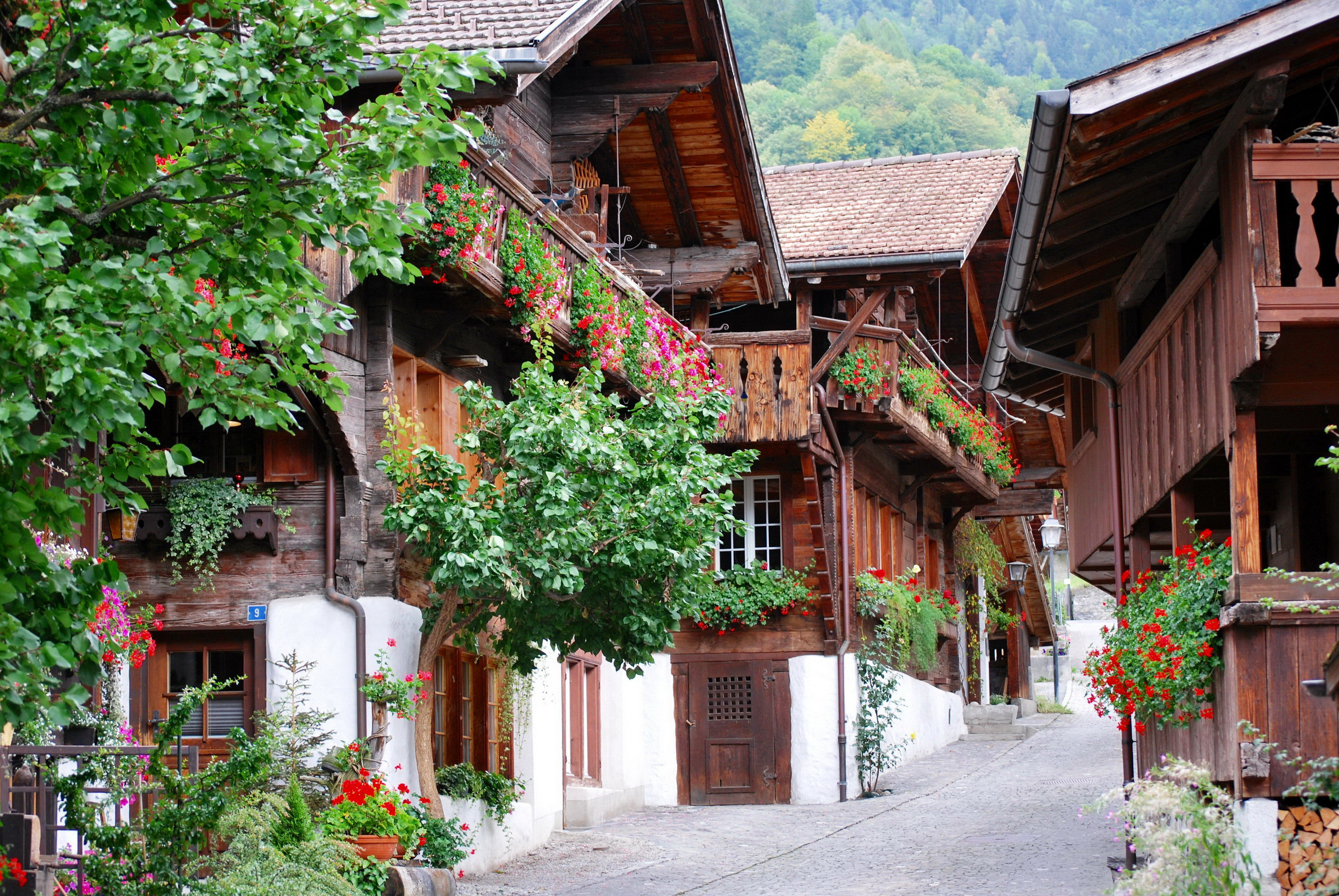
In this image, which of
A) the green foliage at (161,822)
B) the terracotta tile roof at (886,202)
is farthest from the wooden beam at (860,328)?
the green foliage at (161,822)

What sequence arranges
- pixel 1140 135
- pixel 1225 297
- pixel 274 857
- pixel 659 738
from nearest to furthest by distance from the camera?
pixel 274 857, pixel 1225 297, pixel 1140 135, pixel 659 738

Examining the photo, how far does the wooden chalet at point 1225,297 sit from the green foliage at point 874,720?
7.47 meters

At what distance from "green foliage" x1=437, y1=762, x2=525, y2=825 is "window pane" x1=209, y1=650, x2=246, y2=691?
6.55ft

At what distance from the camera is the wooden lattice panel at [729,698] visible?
21469mm

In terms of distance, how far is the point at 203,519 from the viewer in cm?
1279

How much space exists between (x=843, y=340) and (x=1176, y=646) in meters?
10.8

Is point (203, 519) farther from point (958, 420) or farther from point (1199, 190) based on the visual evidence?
point (958, 420)

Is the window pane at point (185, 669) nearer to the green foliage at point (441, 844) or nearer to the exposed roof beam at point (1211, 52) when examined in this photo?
the green foliage at point (441, 844)

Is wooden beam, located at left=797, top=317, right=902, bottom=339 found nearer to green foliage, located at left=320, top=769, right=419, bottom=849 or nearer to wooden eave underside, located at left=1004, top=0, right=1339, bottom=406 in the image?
wooden eave underside, located at left=1004, top=0, right=1339, bottom=406

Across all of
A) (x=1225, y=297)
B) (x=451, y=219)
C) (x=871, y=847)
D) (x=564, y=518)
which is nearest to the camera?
(x=1225, y=297)

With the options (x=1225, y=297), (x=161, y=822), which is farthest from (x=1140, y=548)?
(x=161, y=822)

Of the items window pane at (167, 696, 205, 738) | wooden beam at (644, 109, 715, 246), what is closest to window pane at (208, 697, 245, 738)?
window pane at (167, 696, 205, 738)

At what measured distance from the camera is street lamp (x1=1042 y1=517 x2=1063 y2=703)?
85.4 ft

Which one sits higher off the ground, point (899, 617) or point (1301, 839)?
point (899, 617)
